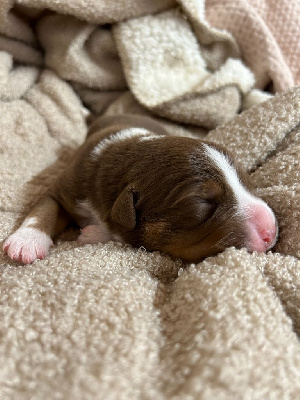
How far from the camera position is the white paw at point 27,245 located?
1775mm

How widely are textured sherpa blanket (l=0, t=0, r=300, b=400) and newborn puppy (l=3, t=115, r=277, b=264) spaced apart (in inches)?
3.9

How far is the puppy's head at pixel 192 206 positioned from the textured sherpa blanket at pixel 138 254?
0.34 ft

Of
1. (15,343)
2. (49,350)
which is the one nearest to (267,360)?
(49,350)

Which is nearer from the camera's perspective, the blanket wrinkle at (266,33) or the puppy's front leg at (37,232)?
the puppy's front leg at (37,232)

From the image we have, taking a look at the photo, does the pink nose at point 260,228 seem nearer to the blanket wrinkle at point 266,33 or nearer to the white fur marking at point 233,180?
the white fur marking at point 233,180

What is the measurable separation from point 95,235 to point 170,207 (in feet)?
1.43

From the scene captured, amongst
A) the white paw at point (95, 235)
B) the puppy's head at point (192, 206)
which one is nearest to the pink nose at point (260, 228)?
the puppy's head at point (192, 206)


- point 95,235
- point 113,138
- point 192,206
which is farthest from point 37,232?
point 192,206

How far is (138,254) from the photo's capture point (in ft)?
5.69

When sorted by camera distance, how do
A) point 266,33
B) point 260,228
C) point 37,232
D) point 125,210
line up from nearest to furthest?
point 260,228, point 125,210, point 37,232, point 266,33

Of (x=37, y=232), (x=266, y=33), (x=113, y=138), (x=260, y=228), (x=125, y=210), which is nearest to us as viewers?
(x=260, y=228)

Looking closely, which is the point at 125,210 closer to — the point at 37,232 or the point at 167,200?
the point at 167,200

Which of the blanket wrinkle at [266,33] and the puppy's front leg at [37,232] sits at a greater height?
the blanket wrinkle at [266,33]

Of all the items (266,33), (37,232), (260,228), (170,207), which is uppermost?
(266,33)
